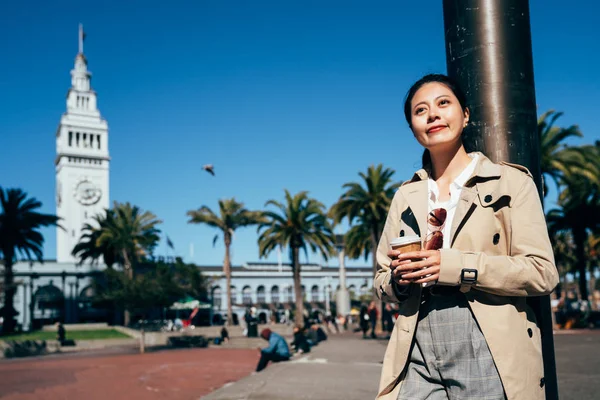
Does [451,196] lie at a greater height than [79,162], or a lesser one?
lesser

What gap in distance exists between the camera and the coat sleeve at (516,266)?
1697 millimetres

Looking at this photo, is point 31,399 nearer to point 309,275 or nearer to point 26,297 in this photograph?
point 26,297

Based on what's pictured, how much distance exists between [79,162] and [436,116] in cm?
9760

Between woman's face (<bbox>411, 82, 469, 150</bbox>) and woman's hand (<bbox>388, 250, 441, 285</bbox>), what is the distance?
457 mm

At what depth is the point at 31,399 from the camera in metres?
12.3

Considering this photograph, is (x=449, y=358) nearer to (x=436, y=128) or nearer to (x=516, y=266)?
(x=516, y=266)

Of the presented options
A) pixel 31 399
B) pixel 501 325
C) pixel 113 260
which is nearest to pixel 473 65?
pixel 501 325

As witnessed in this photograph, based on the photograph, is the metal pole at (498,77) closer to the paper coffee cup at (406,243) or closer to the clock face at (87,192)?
the paper coffee cup at (406,243)

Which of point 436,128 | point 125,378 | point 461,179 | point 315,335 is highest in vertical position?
point 436,128

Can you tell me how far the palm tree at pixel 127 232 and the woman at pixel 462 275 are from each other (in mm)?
45316

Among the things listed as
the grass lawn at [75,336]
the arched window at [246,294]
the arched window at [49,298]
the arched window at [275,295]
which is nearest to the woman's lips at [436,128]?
the grass lawn at [75,336]

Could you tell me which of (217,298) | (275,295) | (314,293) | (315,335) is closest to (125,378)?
(315,335)

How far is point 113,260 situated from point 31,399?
41580 millimetres

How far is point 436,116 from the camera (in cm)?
200
